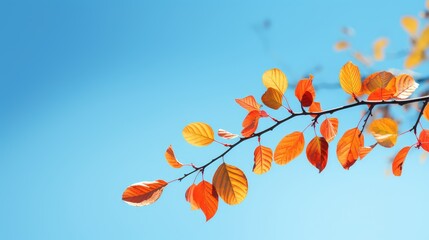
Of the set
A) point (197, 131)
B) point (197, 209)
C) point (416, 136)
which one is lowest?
point (416, 136)

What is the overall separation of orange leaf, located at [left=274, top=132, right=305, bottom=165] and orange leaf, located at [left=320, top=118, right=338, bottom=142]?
0.13 ft

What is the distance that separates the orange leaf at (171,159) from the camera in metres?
0.70

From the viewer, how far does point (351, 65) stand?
0.65m

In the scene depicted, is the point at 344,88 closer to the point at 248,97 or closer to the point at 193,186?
the point at 248,97

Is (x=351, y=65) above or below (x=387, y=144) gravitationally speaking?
above

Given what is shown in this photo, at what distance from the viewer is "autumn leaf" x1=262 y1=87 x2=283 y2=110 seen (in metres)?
0.69

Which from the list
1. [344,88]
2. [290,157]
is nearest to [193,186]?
[290,157]

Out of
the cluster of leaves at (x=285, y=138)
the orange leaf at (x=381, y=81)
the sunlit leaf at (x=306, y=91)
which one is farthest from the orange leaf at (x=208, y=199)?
the orange leaf at (x=381, y=81)

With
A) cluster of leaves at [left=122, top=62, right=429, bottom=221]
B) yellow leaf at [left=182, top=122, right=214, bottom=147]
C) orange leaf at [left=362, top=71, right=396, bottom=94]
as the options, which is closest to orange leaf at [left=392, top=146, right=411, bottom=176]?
cluster of leaves at [left=122, top=62, right=429, bottom=221]

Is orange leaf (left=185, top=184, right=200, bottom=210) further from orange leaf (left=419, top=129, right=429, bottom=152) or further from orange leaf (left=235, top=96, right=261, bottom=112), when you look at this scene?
orange leaf (left=419, top=129, right=429, bottom=152)

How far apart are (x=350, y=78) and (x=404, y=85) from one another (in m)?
0.09

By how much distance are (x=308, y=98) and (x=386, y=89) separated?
0.12 m

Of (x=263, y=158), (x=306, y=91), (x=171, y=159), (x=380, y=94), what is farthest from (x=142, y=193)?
(x=380, y=94)

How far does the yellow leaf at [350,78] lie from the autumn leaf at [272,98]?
4.2 inches
